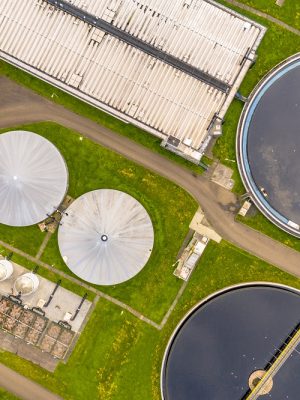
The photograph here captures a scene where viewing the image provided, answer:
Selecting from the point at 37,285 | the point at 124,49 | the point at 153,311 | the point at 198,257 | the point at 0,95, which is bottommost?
the point at 37,285

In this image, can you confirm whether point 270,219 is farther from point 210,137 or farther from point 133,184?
point 133,184

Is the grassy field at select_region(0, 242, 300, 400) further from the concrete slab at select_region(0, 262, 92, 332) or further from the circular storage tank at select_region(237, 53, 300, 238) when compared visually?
the circular storage tank at select_region(237, 53, 300, 238)

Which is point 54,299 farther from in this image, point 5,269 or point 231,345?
point 231,345

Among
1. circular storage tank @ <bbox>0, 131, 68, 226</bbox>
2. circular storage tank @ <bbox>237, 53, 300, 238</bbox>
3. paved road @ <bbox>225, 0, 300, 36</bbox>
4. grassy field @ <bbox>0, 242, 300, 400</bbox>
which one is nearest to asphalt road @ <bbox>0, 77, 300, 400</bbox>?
grassy field @ <bbox>0, 242, 300, 400</bbox>

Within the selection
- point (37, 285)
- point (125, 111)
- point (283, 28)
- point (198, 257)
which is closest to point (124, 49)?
point (125, 111)

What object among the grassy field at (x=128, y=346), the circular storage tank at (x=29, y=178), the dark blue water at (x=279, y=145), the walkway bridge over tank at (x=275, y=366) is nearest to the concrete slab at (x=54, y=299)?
the grassy field at (x=128, y=346)
